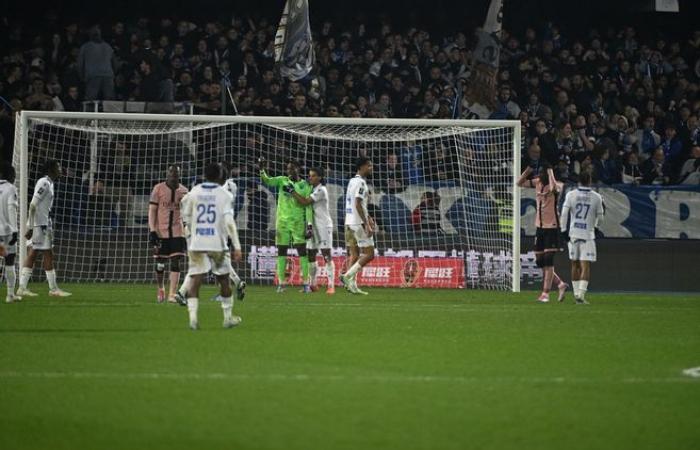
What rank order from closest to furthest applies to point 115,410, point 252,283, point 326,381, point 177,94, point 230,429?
1. point 230,429
2. point 115,410
3. point 326,381
4. point 252,283
5. point 177,94

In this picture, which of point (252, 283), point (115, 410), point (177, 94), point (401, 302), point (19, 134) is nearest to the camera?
point (115, 410)

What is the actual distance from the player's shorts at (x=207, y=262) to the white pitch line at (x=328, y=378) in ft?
11.9

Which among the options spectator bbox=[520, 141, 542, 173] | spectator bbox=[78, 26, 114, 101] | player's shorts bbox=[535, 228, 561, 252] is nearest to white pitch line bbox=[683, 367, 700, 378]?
player's shorts bbox=[535, 228, 561, 252]

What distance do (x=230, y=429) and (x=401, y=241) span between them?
1660 centimetres

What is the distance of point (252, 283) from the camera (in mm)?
24094

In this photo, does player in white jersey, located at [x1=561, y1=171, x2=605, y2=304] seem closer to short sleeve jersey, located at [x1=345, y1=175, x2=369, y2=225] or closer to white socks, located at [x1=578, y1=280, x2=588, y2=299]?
white socks, located at [x1=578, y1=280, x2=588, y2=299]

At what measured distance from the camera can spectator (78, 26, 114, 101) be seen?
24.7m

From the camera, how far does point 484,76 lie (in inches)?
1019

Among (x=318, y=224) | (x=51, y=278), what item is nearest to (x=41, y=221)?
(x=51, y=278)

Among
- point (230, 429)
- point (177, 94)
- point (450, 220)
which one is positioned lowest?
point (230, 429)

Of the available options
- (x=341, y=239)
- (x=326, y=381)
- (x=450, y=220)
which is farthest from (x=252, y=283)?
(x=326, y=381)

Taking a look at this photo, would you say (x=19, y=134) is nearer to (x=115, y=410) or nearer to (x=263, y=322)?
(x=263, y=322)

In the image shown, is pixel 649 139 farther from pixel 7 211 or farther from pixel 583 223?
pixel 7 211

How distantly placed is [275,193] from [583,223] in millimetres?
6847
